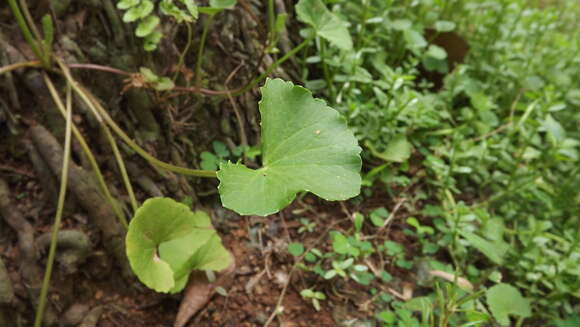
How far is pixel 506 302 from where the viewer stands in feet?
4.16

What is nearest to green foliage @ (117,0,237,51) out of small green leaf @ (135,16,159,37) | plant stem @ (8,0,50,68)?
small green leaf @ (135,16,159,37)

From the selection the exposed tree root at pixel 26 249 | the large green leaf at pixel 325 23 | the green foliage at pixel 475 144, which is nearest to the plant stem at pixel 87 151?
the exposed tree root at pixel 26 249

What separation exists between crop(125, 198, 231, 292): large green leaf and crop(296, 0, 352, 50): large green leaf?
29.6 inches

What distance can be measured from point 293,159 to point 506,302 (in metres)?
0.89

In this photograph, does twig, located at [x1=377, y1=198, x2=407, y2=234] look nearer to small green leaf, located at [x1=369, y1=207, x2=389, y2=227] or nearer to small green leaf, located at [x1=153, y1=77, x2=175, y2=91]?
small green leaf, located at [x1=369, y1=207, x2=389, y2=227]

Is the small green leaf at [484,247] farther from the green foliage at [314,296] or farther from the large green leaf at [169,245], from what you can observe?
the large green leaf at [169,245]

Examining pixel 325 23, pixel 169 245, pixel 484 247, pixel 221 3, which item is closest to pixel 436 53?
pixel 325 23

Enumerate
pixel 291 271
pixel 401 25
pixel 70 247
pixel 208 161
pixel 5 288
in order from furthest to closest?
1. pixel 401 25
2. pixel 208 161
3. pixel 291 271
4. pixel 70 247
5. pixel 5 288

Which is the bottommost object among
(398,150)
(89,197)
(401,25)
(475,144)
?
(475,144)

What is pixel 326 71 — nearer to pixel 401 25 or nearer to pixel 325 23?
pixel 325 23

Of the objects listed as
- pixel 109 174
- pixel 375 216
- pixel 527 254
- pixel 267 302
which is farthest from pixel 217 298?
pixel 527 254

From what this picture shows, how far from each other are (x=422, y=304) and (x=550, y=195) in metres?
0.94

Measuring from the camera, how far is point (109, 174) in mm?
1254

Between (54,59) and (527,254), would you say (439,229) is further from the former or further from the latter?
(54,59)
